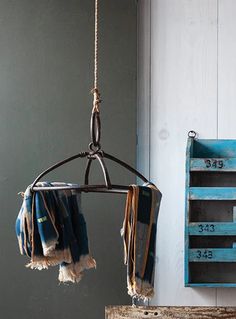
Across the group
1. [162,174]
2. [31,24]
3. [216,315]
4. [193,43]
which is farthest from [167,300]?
[31,24]

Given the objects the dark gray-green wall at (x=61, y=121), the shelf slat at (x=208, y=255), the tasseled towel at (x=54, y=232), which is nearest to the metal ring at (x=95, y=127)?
the tasseled towel at (x=54, y=232)

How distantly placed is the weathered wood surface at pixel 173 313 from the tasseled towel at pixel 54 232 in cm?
37

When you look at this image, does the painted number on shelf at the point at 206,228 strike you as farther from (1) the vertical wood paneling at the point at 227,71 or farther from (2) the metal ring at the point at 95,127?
(2) the metal ring at the point at 95,127

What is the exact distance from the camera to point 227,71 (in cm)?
191

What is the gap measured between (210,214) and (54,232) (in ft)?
2.23

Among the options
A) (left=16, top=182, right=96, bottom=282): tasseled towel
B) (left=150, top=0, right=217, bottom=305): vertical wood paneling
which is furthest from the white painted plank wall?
(left=16, top=182, right=96, bottom=282): tasseled towel

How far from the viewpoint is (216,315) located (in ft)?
5.68

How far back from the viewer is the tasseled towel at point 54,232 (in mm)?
1343

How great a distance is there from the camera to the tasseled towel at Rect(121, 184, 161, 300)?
1.32 meters

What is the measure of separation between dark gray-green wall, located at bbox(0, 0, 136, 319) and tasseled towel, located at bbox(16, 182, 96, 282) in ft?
1.39

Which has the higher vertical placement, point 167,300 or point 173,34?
point 173,34

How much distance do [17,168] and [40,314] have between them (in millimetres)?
449

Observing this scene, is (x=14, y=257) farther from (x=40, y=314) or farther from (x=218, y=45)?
(x=218, y=45)

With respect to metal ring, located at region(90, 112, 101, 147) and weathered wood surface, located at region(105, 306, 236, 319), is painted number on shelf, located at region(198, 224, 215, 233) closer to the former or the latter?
weathered wood surface, located at region(105, 306, 236, 319)
